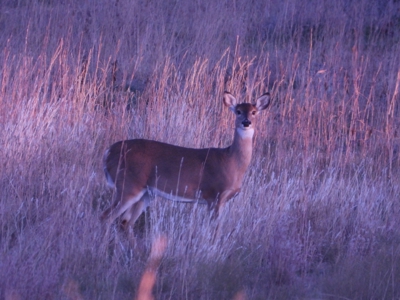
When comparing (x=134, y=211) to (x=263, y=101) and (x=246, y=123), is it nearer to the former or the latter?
(x=246, y=123)

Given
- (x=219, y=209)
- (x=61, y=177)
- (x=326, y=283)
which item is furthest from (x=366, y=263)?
(x=61, y=177)

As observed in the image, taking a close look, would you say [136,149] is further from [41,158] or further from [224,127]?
[224,127]

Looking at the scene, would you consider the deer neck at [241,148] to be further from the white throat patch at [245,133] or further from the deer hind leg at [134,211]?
the deer hind leg at [134,211]

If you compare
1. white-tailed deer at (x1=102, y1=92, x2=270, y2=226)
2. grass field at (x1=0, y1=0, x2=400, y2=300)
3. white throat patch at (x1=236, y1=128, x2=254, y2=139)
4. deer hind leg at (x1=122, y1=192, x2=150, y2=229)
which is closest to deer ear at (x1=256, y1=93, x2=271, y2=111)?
white-tailed deer at (x1=102, y1=92, x2=270, y2=226)

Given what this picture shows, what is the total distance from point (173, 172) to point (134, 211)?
533 millimetres

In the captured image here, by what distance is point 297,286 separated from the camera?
199 inches

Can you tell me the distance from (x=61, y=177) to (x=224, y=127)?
2682 mm

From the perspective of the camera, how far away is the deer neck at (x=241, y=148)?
6852mm

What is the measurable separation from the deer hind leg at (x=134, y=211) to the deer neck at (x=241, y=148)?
98 cm

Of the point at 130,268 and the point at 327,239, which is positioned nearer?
the point at 130,268

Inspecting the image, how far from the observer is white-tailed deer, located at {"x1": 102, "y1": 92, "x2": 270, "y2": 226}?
626cm

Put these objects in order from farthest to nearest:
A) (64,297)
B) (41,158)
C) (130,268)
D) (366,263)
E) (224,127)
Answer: (224,127) < (41,158) < (366,263) < (130,268) < (64,297)

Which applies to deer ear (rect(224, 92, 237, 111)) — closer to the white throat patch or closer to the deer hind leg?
the white throat patch

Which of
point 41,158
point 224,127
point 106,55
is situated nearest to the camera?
point 41,158
